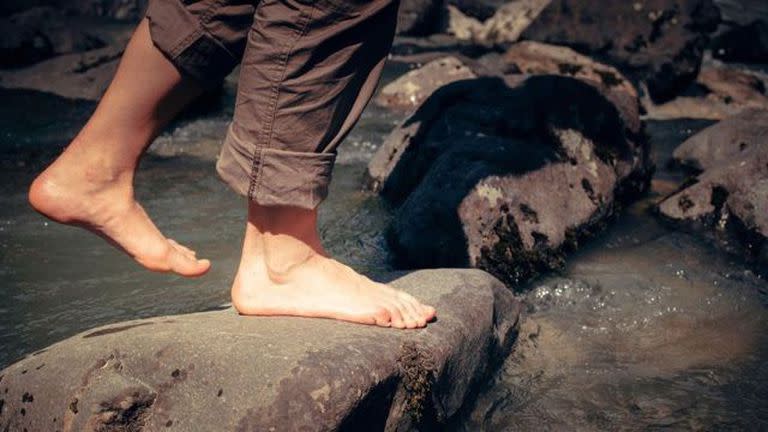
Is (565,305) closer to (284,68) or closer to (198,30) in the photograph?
(284,68)

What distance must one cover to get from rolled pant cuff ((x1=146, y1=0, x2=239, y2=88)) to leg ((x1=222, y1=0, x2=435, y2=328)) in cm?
20

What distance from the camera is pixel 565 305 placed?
3.88 m

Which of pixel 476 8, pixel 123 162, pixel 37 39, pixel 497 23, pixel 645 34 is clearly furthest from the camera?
pixel 476 8

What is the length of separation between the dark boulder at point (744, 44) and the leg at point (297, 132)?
11.1 metres

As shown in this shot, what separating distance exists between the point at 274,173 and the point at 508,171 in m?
2.15

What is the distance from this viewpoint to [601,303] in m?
3.85

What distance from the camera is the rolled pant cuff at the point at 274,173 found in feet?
8.44

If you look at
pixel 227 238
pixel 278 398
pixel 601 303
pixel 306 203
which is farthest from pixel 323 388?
pixel 227 238

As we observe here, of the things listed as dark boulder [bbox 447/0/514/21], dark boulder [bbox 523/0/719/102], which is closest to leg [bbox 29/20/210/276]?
dark boulder [bbox 523/0/719/102]

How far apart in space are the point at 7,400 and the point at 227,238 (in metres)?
2.09

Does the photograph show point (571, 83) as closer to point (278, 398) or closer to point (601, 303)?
point (601, 303)

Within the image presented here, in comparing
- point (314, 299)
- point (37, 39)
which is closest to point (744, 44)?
point (37, 39)

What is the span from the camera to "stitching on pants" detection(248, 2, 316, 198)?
7.95ft

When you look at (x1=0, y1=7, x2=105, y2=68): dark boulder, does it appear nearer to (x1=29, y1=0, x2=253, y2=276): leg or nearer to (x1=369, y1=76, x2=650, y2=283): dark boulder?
(x1=369, y1=76, x2=650, y2=283): dark boulder
